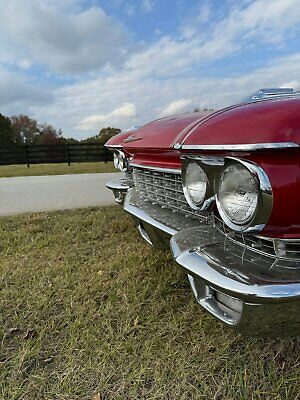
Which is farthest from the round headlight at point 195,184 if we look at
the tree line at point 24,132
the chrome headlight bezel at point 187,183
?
the tree line at point 24,132

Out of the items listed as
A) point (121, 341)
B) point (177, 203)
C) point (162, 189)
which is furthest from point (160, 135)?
point (121, 341)

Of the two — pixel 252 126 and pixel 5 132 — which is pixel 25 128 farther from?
pixel 252 126

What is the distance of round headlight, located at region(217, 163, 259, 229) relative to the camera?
1.31 meters

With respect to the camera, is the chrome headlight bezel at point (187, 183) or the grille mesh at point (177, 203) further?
the chrome headlight bezel at point (187, 183)

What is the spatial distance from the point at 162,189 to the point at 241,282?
1.17m

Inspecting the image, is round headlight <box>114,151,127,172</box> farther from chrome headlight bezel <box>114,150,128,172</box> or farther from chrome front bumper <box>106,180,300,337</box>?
chrome front bumper <box>106,180,300,337</box>

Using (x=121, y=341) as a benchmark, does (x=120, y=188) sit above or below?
above

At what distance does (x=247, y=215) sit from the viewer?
1332 millimetres

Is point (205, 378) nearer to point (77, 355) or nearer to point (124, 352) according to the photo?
point (124, 352)

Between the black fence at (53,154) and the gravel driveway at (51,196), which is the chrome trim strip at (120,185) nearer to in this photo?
the gravel driveway at (51,196)

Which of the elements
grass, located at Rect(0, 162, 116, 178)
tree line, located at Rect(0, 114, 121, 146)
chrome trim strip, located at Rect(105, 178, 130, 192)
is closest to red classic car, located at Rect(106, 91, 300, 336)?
chrome trim strip, located at Rect(105, 178, 130, 192)

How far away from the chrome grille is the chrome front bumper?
0.43 metres

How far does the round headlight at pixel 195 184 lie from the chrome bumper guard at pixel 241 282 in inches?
6.4

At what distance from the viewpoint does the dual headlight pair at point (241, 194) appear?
1.26m
